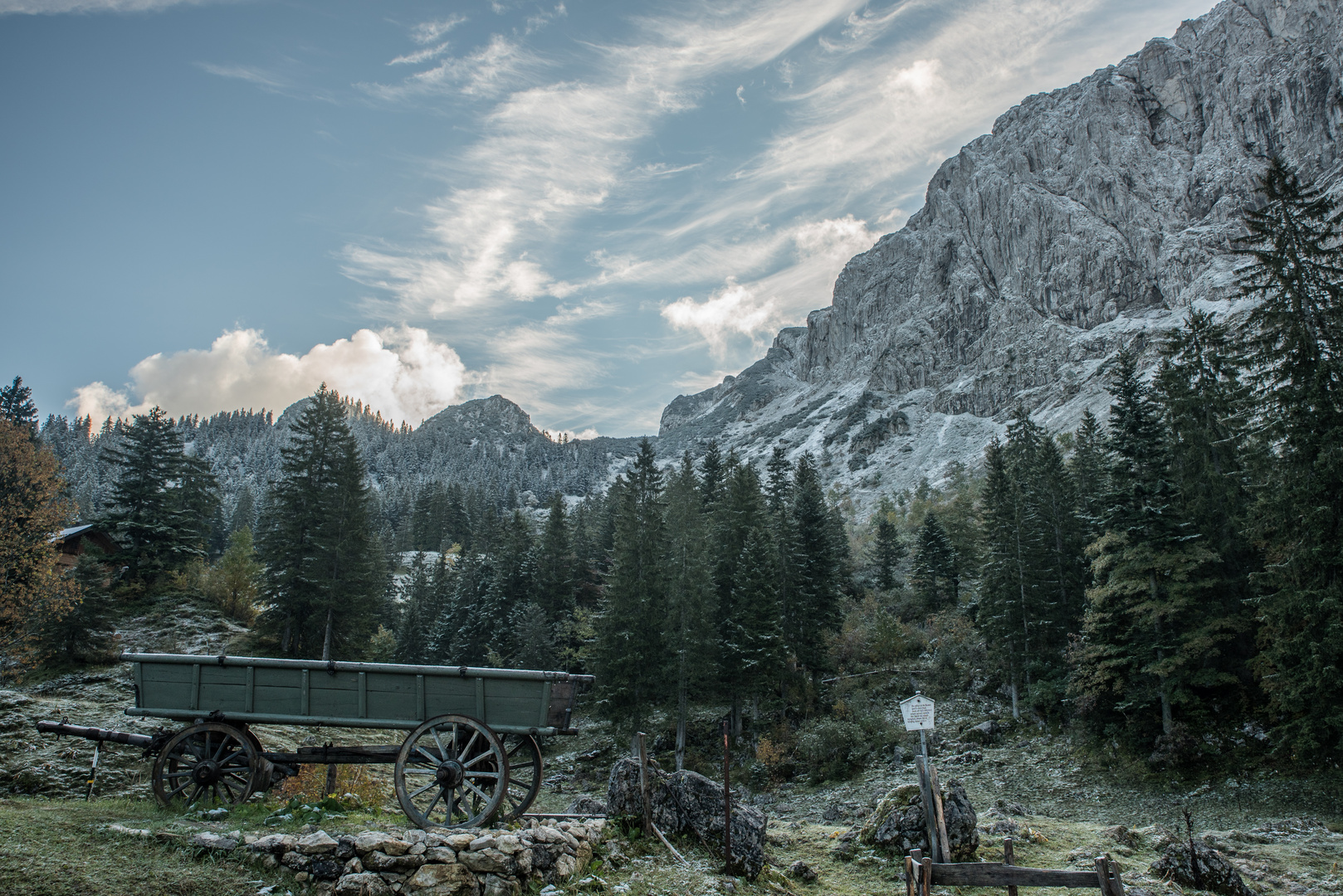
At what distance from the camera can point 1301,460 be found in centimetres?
1794

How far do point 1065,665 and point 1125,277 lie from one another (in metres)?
150

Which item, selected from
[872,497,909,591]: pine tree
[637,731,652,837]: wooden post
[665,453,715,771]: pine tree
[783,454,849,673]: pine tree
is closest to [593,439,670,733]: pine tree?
[665,453,715,771]: pine tree

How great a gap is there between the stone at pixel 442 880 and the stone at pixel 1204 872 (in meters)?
12.0

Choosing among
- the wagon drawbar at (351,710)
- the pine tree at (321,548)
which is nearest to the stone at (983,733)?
the wagon drawbar at (351,710)

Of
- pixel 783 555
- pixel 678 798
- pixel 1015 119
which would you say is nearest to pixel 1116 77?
pixel 1015 119

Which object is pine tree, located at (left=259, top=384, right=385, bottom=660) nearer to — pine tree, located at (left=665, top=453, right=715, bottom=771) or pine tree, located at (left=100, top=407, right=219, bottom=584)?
pine tree, located at (left=100, top=407, right=219, bottom=584)

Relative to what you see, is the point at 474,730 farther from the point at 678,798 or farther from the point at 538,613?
the point at 538,613

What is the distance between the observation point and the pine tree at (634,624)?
32.9 m

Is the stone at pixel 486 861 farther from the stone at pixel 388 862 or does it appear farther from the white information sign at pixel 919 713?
the white information sign at pixel 919 713

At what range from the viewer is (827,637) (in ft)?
135

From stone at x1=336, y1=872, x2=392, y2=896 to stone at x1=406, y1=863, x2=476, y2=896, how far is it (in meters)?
0.26

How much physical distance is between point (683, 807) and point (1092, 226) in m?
185

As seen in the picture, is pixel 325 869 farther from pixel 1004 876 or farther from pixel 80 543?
pixel 80 543

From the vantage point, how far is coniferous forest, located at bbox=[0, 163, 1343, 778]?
18.7 metres
